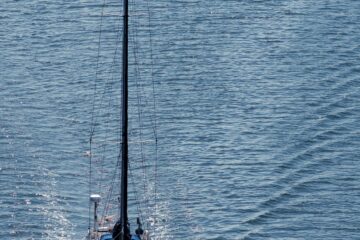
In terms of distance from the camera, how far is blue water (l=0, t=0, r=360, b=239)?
85.2 m

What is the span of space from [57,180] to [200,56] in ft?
91.7

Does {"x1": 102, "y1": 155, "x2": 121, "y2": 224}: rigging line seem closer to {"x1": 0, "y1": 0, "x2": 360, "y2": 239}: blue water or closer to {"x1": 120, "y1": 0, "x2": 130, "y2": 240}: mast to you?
{"x1": 0, "y1": 0, "x2": 360, "y2": 239}: blue water

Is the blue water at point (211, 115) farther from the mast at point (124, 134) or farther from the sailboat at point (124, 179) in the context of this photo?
the mast at point (124, 134)

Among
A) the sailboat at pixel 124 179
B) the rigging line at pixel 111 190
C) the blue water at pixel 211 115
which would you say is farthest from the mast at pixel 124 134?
the rigging line at pixel 111 190

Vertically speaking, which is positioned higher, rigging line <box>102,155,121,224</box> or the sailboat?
the sailboat

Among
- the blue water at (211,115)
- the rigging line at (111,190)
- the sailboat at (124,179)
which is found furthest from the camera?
the blue water at (211,115)

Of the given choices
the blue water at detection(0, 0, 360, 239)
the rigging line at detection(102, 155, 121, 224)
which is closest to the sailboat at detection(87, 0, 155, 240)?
the blue water at detection(0, 0, 360, 239)

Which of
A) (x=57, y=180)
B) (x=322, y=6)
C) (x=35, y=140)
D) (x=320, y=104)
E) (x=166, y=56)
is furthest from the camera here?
(x=322, y=6)

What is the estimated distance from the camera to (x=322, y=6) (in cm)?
12644

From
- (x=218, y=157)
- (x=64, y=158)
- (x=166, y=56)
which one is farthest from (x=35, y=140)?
(x=166, y=56)

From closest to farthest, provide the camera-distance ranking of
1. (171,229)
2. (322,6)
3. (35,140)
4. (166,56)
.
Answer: (171,229) → (35,140) → (166,56) → (322,6)

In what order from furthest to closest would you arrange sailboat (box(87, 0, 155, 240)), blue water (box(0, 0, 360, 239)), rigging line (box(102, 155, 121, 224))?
blue water (box(0, 0, 360, 239)) < rigging line (box(102, 155, 121, 224)) < sailboat (box(87, 0, 155, 240))

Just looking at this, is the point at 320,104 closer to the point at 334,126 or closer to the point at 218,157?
the point at 334,126

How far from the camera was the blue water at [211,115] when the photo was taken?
85.2m
